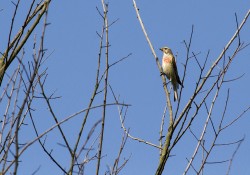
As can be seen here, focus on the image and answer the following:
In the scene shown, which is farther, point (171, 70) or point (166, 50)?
point (166, 50)

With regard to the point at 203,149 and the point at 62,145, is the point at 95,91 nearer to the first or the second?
the point at 62,145

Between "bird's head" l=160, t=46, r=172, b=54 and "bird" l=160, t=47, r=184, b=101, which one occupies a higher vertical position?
"bird's head" l=160, t=46, r=172, b=54

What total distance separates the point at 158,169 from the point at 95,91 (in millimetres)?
788

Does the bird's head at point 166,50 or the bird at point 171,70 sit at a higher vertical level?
the bird's head at point 166,50

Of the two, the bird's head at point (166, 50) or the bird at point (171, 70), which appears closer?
the bird at point (171, 70)

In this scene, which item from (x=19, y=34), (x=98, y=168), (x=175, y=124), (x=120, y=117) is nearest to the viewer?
(x=98, y=168)

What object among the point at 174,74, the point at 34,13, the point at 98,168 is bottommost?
the point at 98,168

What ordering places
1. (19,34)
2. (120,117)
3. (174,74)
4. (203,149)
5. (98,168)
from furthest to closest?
1. (174,74)
2. (120,117)
3. (203,149)
4. (19,34)
5. (98,168)

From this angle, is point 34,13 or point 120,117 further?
point 120,117

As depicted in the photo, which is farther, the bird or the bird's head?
the bird's head

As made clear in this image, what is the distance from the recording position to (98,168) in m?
3.48

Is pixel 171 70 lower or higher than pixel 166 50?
lower

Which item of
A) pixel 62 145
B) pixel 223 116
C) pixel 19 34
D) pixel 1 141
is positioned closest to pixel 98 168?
pixel 62 145

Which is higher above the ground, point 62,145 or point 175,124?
point 175,124
